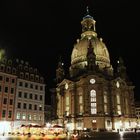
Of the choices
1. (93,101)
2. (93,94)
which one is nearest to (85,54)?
(93,94)

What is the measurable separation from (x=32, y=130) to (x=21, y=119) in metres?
25.8

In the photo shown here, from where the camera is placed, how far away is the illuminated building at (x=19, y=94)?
249 feet

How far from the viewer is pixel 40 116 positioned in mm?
87938

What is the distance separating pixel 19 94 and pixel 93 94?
3687cm

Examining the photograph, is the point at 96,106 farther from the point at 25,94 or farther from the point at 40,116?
the point at 25,94

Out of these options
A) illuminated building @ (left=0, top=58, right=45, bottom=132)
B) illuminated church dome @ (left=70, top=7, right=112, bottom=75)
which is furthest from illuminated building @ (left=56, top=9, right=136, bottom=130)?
illuminated building @ (left=0, top=58, right=45, bottom=132)

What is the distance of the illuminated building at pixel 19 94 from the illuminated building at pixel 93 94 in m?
20.5

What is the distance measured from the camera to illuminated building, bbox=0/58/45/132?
75.8 meters

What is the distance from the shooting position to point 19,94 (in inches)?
3201

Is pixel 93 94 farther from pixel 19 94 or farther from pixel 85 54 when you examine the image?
pixel 19 94

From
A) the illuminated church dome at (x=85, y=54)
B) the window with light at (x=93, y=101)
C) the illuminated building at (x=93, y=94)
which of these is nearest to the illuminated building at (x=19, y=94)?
the illuminated building at (x=93, y=94)

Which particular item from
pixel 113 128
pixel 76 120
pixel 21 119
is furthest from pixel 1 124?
pixel 113 128

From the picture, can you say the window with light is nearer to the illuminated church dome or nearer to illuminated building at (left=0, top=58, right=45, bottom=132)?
the illuminated church dome

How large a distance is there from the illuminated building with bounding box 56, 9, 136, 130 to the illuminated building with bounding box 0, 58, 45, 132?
20.5 m
